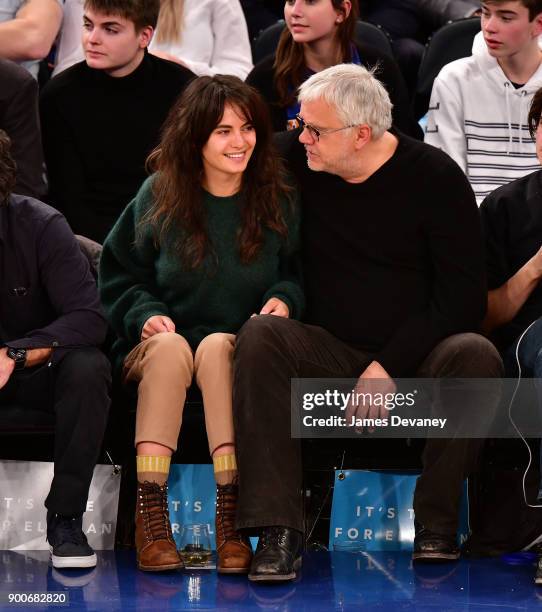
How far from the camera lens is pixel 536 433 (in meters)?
3.42

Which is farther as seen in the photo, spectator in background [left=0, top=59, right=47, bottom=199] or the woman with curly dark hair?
spectator in background [left=0, top=59, right=47, bottom=199]

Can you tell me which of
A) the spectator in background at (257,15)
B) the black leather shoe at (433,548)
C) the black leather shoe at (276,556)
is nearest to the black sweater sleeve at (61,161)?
the spectator in background at (257,15)

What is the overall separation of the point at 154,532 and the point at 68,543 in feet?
0.74

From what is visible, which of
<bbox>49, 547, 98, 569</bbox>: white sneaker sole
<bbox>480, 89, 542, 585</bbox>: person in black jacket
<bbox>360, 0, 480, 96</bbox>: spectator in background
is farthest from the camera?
<bbox>360, 0, 480, 96</bbox>: spectator in background

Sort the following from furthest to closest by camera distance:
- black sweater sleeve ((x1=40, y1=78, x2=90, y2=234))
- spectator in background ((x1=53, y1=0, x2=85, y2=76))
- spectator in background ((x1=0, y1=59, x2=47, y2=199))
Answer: spectator in background ((x1=53, y1=0, x2=85, y2=76)), black sweater sleeve ((x1=40, y1=78, x2=90, y2=234)), spectator in background ((x1=0, y1=59, x2=47, y2=199))

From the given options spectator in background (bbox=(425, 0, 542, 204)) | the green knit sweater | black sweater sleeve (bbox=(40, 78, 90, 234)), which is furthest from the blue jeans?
black sweater sleeve (bbox=(40, 78, 90, 234))

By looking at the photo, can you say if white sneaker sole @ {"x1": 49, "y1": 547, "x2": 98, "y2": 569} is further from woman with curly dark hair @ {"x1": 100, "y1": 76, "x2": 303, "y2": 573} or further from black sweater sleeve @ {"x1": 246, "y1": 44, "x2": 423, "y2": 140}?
black sweater sleeve @ {"x1": 246, "y1": 44, "x2": 423, "y2": 140}

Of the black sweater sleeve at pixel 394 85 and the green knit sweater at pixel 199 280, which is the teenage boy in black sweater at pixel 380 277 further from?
the black sweater sleeve at pixel 394 85

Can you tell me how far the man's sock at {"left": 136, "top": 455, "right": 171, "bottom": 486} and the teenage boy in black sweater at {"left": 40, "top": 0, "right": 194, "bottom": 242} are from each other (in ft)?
4.06

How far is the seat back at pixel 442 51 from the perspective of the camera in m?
5.00

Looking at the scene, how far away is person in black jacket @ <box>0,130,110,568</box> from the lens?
10.7ft

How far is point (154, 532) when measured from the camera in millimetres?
3234

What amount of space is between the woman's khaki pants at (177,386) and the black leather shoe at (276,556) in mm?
285

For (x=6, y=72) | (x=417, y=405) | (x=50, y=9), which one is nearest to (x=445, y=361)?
(x=417, y=405)
